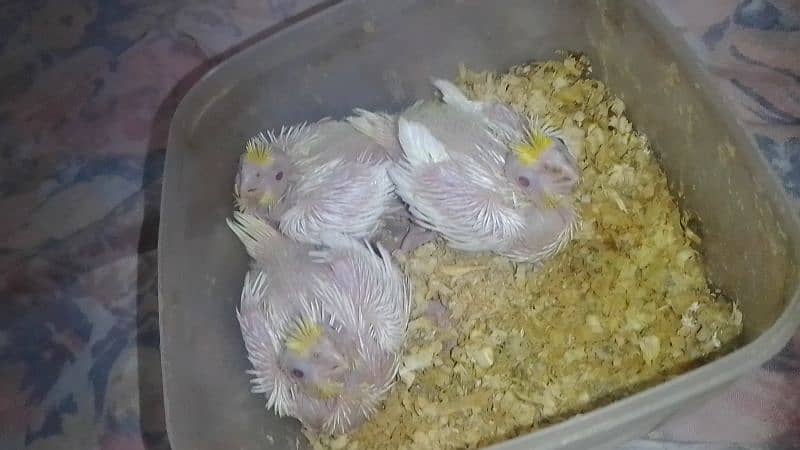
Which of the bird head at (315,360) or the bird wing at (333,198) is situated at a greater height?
the bird wing at (333,198)

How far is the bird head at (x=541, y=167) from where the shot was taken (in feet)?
2.66

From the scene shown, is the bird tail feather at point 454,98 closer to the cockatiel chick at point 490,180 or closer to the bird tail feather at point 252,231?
the cockatiel chick at point 490,180

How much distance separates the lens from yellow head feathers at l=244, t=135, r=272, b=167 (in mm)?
843

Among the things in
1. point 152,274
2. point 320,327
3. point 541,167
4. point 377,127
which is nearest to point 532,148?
point 541,167

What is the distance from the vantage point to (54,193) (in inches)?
41.3

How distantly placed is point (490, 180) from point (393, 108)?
217 millimetres

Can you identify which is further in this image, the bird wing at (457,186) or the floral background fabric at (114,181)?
the floral background fabric at (114,181)

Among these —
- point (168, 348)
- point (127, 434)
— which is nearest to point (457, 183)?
point (168, 348)

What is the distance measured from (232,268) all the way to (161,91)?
34cm

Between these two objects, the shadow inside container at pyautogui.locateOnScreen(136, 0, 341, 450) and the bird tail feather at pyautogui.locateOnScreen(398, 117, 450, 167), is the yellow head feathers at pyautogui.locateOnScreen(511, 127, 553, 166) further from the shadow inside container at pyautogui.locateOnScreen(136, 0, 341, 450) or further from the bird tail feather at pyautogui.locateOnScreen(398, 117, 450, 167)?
the shadow inside container at pyautogui.locateOnScreen(136, 0, 341, 450)

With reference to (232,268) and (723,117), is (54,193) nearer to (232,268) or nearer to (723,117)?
(232,268)

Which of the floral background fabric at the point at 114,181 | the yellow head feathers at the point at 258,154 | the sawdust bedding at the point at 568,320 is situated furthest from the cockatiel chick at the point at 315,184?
the floral background fabric at the point at 114,181

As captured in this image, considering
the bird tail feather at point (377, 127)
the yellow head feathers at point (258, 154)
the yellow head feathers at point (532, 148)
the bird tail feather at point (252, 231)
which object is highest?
the yellow head feathers at point (532, 148)

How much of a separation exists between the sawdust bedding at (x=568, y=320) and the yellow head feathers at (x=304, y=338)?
0.46ft
